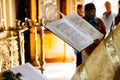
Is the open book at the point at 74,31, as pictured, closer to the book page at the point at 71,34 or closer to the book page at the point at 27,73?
the book page at the point at 71,34

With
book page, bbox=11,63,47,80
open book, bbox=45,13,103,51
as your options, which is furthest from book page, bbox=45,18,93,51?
book page, bbox=11,63,47,80

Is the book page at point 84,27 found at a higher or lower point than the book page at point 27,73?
higher

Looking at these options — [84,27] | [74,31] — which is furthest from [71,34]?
[84,27]

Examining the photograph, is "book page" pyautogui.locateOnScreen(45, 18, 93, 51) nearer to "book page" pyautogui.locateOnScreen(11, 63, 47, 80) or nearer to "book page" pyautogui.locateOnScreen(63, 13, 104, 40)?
"book page" pyautogui.locateOnScreen(63, 13, 104, 40)

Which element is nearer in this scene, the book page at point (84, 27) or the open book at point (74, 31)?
the open book at point (74, 31)

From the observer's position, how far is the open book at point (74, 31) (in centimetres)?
124

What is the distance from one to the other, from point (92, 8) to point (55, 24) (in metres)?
0.78

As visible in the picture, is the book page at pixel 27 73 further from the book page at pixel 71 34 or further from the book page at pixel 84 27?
the book page at pixel 84 27

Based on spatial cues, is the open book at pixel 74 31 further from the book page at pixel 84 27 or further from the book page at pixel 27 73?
the book page at pixel 27 73

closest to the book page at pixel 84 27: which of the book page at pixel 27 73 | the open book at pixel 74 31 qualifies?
the open book at pixel 74 31

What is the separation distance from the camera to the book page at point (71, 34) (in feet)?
4.05

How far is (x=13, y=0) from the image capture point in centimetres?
424

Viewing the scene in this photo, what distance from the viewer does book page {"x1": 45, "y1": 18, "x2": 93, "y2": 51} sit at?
1.23m

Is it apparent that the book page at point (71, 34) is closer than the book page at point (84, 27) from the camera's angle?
Yes
